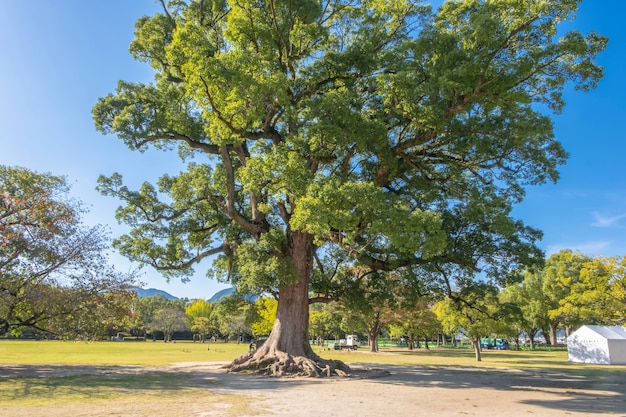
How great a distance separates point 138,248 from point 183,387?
7.23 meters

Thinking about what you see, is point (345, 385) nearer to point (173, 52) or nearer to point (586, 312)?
point (173, 52)

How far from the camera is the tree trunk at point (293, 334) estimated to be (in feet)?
52.1

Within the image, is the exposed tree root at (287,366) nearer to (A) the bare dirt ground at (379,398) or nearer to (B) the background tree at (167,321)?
(A) the bare dirt ground at (379,398)

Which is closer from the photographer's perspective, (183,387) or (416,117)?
(183,387)

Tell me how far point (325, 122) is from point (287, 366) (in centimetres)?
883

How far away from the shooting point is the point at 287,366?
611 inches

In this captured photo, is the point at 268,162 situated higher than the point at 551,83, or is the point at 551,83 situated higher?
the point at 551,83

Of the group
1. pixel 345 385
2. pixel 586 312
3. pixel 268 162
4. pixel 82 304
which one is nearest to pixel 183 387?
pixel 82 304

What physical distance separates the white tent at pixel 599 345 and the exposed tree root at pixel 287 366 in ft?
64.6

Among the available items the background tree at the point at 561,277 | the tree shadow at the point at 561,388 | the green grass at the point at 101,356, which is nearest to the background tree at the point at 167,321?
the green grass at the point at 101,356

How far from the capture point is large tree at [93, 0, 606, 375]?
12.0 m

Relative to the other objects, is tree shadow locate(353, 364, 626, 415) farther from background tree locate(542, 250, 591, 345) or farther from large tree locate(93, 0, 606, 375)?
background tree locate(542, 250, 591, 345)

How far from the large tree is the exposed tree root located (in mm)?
81

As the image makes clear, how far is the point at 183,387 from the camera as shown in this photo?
11.9 meters
